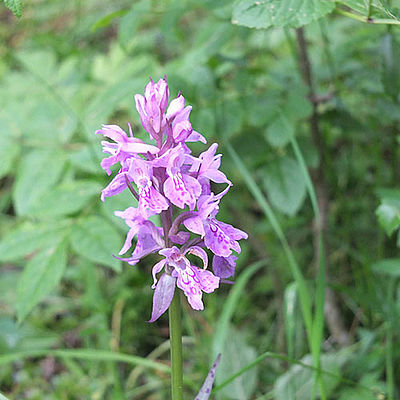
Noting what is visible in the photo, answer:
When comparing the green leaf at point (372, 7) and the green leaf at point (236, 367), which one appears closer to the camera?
the green leaf at point (372, 7)

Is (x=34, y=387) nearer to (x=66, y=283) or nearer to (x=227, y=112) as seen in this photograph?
(x=66, y=283)

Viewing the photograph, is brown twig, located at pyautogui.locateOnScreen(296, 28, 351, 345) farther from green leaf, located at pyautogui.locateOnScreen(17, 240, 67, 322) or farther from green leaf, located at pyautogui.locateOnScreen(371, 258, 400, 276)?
green leaf, located at pyautogui.locateOnScreen(17, 240, 67, 322)

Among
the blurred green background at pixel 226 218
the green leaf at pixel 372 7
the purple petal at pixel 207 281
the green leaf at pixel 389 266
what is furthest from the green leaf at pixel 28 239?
the green leaf at pixel 372 7

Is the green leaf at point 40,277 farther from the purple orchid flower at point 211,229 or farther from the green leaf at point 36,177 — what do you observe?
the purple orchid flower at point 211,229

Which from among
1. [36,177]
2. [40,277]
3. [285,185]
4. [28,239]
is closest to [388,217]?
[285,185]

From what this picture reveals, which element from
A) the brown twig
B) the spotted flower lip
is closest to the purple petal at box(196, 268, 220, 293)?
the spotted flower lip

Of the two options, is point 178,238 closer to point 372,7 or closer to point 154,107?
point 154,107
